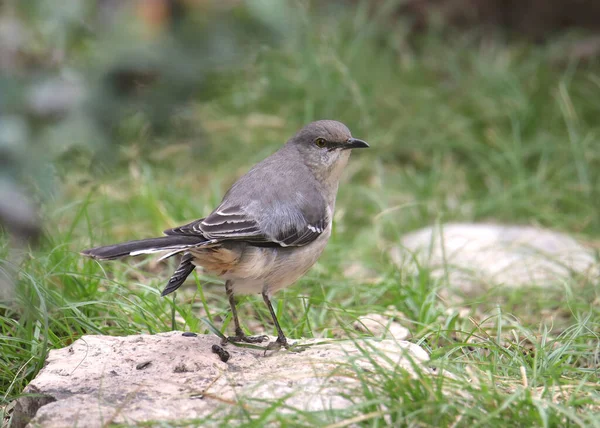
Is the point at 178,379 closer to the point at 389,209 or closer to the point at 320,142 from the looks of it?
the point at 320,142

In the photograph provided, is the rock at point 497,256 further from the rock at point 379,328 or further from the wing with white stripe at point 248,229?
the wing with white stripe at point 248,229

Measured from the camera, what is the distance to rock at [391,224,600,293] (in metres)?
5.20

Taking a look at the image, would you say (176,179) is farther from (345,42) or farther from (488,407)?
(488,407)

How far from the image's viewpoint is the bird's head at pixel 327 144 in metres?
4.39

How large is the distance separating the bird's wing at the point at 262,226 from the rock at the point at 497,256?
1.17 m

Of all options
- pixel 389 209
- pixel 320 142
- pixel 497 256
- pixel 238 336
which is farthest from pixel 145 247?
pixel 497 256

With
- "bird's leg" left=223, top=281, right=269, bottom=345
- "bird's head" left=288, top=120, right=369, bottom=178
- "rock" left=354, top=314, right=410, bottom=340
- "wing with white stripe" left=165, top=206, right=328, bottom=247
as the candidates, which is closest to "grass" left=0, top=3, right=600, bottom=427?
"rock" left=354, top=314, right=410, bottom=340

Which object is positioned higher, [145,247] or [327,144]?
[327,144]

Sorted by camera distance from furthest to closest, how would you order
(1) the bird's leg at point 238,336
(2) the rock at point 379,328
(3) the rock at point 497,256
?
(3) the rock at point 497,256
(2) the rock at point 379,328
(1) the bird's leg at point 238,336

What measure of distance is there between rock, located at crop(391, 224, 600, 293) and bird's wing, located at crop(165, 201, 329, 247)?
3.83 feet

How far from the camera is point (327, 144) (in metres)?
4.47

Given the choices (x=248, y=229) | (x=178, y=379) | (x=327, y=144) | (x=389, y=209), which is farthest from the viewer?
(x=389, y=209)

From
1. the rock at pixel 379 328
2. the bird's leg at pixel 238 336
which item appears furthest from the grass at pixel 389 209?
the bird's leg at pixel 238 336

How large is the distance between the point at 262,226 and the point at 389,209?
4.97ft
